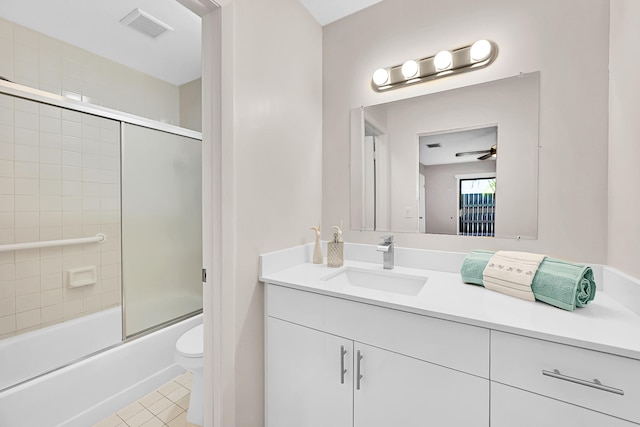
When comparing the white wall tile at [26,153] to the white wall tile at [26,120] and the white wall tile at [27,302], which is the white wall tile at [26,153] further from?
the white wall tile at [27,302]

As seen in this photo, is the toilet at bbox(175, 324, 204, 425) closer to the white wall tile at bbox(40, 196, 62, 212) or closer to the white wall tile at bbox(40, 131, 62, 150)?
the white wall tile at bbox(40, 196, 62, 212)

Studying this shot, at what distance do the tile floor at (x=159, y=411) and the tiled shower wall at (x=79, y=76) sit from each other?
7.33ft

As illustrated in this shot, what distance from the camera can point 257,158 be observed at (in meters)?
1.25

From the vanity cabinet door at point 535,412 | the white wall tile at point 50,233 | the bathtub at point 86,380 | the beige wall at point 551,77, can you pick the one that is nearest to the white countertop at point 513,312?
the vanity cabinet door at point 535,412

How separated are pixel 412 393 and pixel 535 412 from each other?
337 mm

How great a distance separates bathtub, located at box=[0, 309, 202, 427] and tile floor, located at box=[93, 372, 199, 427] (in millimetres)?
53

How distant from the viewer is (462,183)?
4.37 ft

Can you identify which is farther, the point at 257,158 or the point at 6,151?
the point at 6,151

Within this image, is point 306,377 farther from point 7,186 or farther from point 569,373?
point 7,186

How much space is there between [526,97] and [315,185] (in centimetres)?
114

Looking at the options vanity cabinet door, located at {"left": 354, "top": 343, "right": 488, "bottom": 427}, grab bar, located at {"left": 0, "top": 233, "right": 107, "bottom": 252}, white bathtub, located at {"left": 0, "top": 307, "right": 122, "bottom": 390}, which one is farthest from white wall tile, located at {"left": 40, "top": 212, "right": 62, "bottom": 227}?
vanity cabinet door, located at {"left": 354, "top": 343, "right": 488, "bottom": 427}

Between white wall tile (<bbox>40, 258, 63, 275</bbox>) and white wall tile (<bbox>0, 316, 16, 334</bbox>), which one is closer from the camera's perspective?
white wall tile (<bbox>0, 316, 16, 334</bbox>)

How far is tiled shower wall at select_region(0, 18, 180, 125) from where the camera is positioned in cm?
174

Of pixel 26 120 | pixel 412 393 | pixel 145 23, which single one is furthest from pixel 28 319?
pixel 412 393
